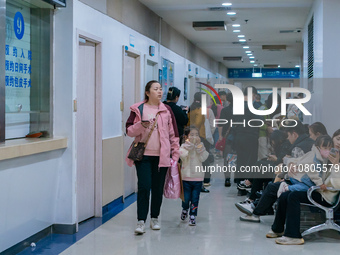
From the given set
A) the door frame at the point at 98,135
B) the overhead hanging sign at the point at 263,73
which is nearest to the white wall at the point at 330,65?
the door frame at the point at 98,135

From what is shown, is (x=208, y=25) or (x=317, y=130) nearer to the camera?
(x=317, y=130)

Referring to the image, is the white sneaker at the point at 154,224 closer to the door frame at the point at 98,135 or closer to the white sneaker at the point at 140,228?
the white sneaker at the point at 140,228

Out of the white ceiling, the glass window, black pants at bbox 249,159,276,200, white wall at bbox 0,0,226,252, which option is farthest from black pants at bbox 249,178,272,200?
the white ceiling

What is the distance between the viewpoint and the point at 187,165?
5816 millimetres

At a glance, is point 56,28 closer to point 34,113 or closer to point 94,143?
point 34,113

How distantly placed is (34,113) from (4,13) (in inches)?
45.1

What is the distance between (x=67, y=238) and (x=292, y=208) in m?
2.24

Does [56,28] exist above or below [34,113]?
above

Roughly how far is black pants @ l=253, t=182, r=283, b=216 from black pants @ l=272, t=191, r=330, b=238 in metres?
0.40

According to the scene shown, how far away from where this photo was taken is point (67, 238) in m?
5.09

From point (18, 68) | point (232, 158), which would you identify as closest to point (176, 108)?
point (232, 158)

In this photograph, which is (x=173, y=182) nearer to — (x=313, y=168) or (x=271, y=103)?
(x=313, y=168)

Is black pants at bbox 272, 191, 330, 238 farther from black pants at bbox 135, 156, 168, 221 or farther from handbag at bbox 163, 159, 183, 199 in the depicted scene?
black pants at bbox 135, 156, 168, 221

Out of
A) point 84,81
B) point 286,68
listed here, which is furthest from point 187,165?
point 286,68
